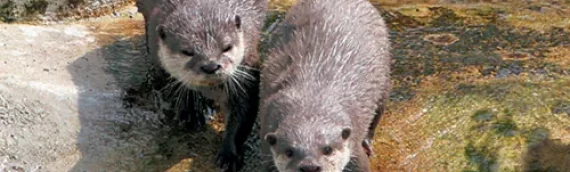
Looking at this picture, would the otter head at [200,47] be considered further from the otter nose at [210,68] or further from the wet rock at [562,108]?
the wet rock at [562,108]

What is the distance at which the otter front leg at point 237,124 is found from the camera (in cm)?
460

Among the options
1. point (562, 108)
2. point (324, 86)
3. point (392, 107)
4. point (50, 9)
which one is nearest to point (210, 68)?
point (324, 86)

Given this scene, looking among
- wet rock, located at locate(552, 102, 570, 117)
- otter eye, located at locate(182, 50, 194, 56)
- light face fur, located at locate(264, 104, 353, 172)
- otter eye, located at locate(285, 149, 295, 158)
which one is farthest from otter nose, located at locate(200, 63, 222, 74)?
wet rock, located at locate(552, 102, 570, 117)

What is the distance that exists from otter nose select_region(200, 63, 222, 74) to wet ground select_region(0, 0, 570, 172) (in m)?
0.46

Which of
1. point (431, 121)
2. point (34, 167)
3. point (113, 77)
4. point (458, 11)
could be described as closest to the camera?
point (34, 167)

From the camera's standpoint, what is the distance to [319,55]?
457cm

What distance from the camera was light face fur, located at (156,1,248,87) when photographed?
14.7ft

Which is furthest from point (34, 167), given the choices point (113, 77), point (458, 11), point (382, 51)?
point (458, 11)

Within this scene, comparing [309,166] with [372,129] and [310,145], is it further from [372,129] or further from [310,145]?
[372,129]

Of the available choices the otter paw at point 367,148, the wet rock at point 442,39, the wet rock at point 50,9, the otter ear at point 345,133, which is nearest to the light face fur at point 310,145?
the otter ear at point 345,133

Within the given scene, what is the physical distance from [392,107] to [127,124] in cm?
129

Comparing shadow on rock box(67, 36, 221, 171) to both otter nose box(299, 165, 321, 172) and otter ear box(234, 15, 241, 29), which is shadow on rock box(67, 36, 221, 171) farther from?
otter nose box(299, 165, 321, 172)

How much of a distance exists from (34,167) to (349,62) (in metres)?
1.49

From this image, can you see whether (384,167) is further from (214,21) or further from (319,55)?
(214,21)
